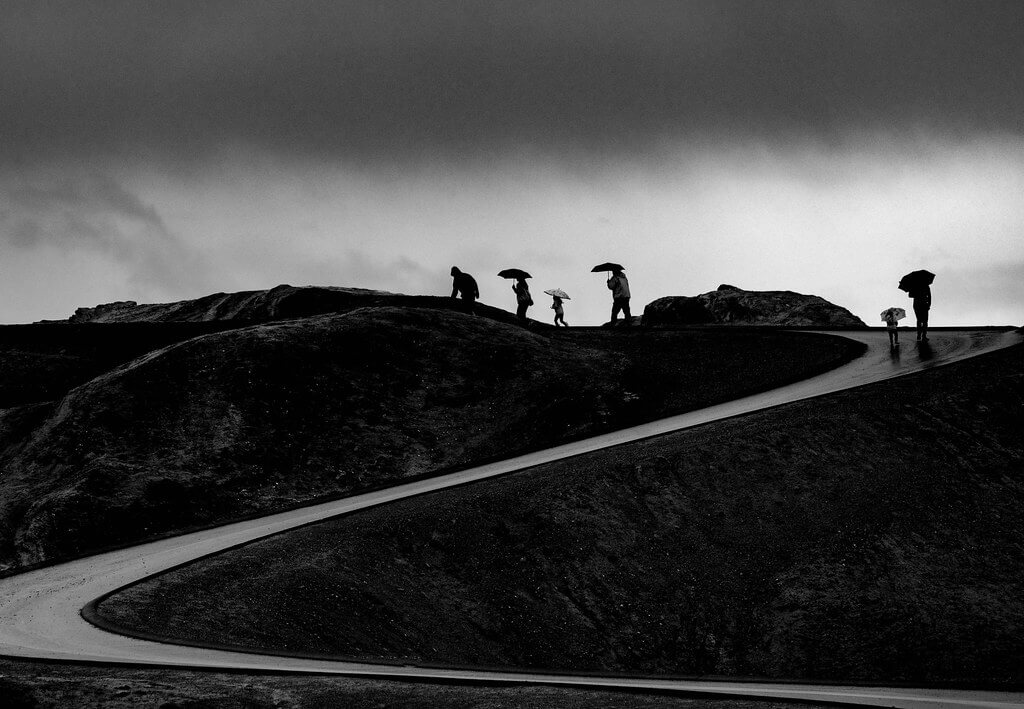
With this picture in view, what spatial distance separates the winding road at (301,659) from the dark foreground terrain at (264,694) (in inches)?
21.0

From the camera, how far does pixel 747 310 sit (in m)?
58.5

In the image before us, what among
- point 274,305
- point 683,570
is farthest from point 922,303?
point 274,305

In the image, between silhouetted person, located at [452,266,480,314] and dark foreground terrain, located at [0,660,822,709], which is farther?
silhouetted person, located at [452,266,480,314]

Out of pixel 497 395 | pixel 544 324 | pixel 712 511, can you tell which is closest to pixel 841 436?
pixel 712 511

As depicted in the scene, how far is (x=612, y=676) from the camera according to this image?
14.7m

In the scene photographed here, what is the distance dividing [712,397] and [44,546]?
1990 centimetres

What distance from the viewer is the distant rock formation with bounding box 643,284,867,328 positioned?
5541cm

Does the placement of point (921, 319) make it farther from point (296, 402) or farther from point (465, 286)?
point (296, 402)

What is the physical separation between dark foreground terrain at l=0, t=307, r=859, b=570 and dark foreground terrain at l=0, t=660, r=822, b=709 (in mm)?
14073

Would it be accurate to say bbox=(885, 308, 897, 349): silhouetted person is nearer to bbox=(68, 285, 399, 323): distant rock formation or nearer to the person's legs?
the person's legs

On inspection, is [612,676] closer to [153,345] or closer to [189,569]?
[189,569]

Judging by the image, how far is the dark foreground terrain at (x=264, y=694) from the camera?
40.5 feet

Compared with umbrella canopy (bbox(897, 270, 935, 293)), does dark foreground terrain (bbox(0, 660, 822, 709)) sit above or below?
below

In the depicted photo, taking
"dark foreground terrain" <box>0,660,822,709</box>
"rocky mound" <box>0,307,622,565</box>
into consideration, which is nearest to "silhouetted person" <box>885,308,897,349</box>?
"rocky mound" <box>0,307,622,565</box>
